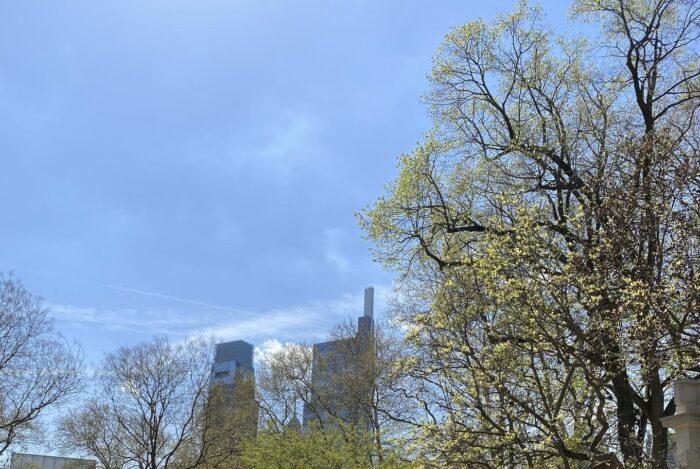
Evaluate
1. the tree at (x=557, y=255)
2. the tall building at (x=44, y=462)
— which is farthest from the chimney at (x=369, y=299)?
the tree at (x=557, y=255)

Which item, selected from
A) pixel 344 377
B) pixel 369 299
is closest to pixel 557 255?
pixel 344 377

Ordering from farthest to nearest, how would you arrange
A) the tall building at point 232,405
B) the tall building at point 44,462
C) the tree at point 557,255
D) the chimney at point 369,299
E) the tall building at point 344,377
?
the chimney at point 369,299
the tall building at point 44,462
the tall building at point 232,405
the tall building at point 344,377
the tree at point 557,255

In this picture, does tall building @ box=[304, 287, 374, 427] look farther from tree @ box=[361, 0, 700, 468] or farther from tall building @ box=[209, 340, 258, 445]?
tree @ box=[361, 0, 700, 468]

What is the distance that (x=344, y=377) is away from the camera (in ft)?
105

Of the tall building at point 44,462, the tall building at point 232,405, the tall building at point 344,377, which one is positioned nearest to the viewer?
the tall building at point 344,377

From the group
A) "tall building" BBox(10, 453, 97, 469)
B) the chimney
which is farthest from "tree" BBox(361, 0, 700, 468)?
the chimney

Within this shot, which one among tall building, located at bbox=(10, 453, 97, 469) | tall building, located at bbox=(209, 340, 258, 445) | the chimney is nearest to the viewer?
tall building, located at bbox=(209, 340, 258, 445)

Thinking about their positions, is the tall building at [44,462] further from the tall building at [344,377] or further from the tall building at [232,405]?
the tall building at [344,377]

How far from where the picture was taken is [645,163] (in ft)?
39.4

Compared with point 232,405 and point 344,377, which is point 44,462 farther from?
point 344,377

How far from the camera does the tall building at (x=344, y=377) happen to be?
102ft

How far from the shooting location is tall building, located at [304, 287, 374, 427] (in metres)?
31.1

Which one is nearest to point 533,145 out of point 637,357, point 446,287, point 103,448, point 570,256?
point 446,287

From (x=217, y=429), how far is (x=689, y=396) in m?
23.9
